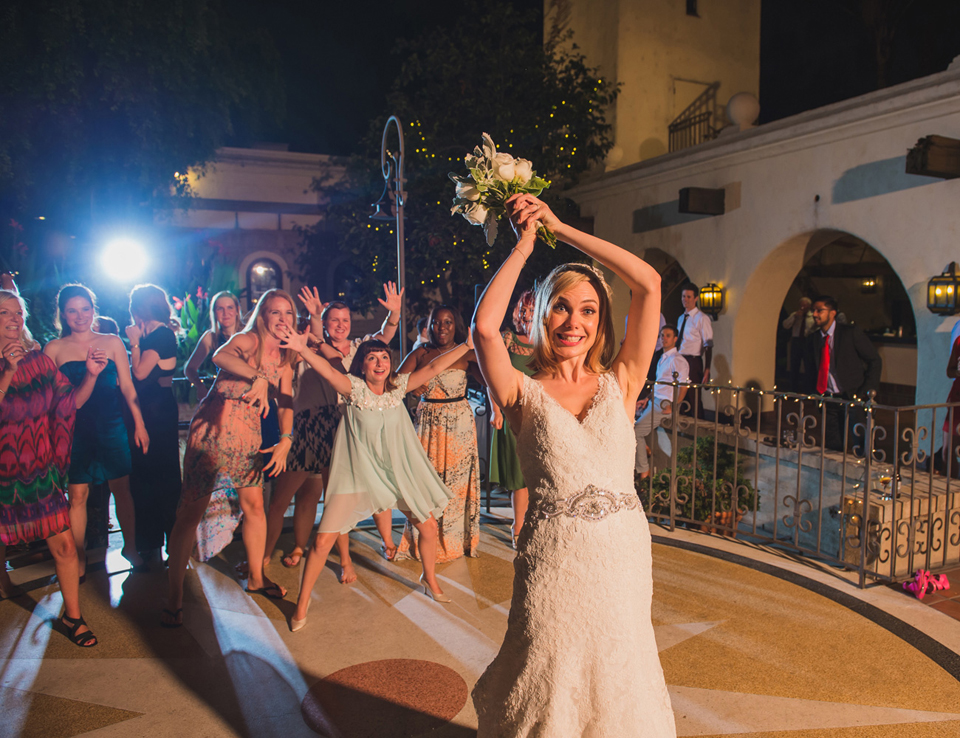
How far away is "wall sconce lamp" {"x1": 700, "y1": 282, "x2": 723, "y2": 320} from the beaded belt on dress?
8.80 metres

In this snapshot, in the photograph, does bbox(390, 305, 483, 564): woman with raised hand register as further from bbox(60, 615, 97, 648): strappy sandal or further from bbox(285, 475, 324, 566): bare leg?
bbox(60, 615, 97, 648): strappy sandal

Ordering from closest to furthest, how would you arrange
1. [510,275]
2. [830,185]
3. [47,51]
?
1. [510,275]
2. [830,185]
3. [47,51]

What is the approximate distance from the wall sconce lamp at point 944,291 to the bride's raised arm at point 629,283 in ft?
20.8

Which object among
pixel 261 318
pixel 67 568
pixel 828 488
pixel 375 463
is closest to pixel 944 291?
pixel 828 488

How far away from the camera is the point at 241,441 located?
13.6 feet

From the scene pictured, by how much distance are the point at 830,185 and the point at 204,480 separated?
7894 mm

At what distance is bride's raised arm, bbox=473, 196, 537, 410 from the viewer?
2.00 m

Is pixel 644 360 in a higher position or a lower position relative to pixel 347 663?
higher

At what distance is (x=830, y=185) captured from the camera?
8359 mm

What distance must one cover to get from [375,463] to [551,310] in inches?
88.8

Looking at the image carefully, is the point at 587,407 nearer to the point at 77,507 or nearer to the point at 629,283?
the point at 629,283

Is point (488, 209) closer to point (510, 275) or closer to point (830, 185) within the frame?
point (510, 275)

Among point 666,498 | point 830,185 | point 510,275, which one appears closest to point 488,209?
point 510,275

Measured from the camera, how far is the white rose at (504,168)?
7.03ft
